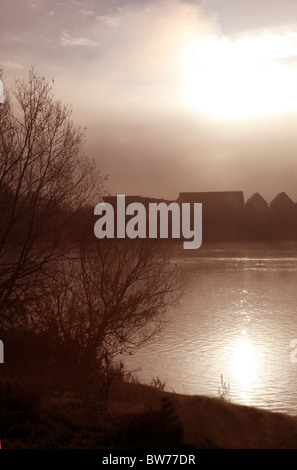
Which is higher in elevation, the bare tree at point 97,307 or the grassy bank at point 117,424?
the bare tree at point 97,307

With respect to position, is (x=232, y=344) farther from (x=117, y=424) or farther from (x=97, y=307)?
(x=117, y=424)

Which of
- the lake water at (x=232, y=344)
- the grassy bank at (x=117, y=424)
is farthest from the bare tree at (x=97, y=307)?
the grassy bank at (x=117, y=424)

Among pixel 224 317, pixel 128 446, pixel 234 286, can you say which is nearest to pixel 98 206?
pixel 128 446

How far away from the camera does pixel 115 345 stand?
65.7 feet

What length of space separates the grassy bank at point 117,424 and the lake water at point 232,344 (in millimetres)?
6295

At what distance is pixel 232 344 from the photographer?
27344 millimetres

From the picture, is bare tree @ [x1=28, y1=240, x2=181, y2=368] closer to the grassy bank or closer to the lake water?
the lake water

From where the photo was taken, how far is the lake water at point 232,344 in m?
20.5

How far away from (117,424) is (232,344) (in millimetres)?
17789

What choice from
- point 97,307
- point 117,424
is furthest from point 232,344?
point 117,424

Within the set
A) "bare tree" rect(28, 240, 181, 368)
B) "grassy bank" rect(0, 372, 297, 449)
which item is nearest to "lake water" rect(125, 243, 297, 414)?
"bare tree" rect(28, 240, 181, 368)

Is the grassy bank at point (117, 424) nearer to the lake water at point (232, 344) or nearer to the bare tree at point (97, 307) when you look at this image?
the bare tree at point (97, 307)

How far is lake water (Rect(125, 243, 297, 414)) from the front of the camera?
20.5m
